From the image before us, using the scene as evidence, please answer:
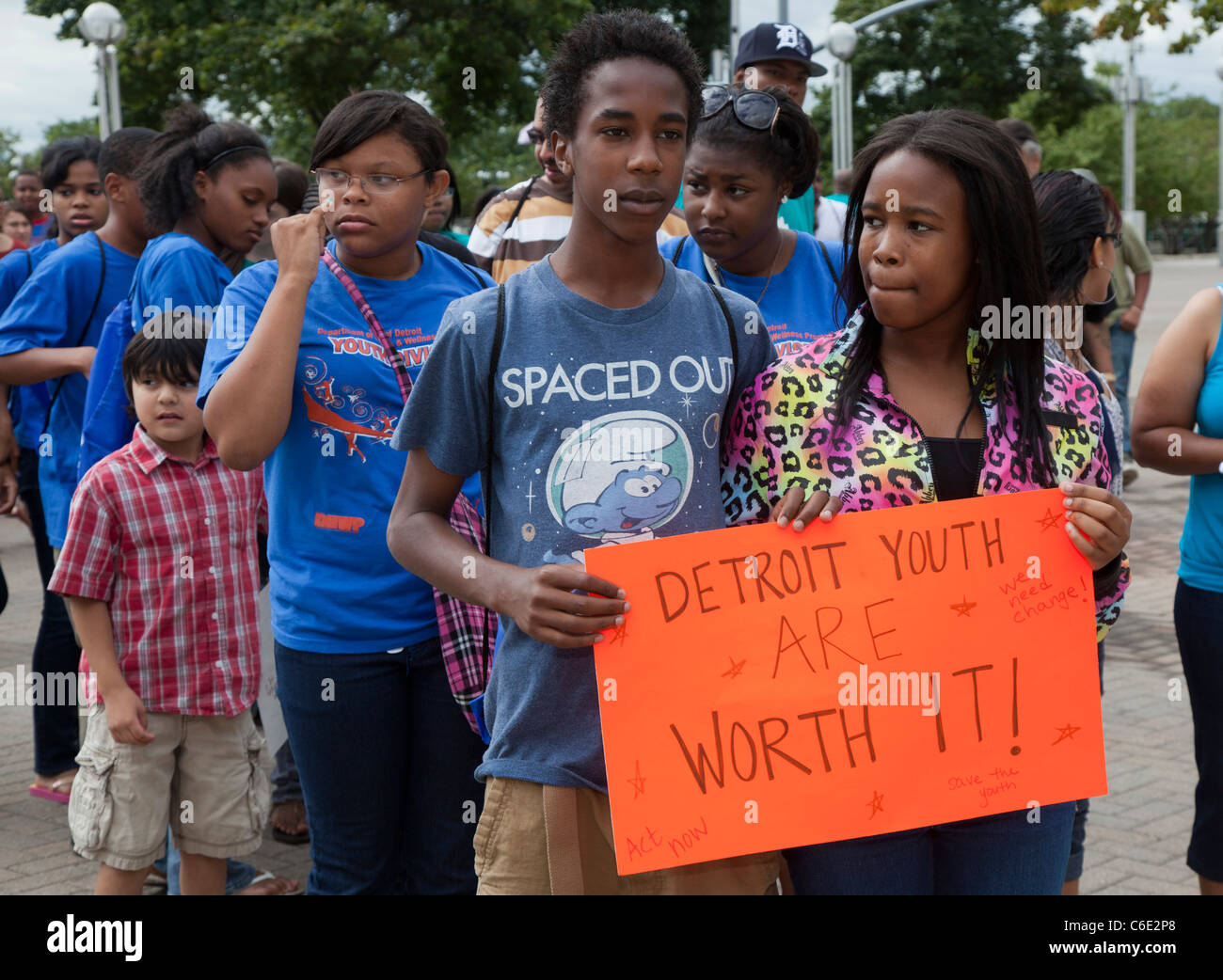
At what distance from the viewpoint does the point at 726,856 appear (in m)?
2.10

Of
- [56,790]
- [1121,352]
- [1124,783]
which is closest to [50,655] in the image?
[56,790]

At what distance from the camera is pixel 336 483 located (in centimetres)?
279

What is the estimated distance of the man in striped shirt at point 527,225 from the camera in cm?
436

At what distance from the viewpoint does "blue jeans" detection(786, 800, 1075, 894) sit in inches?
83.9

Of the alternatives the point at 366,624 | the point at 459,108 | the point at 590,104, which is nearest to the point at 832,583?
the point at 590,104

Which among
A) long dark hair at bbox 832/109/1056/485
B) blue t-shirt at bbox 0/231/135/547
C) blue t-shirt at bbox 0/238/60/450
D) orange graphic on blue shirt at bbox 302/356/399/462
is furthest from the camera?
blue t-shirt at bbox 0/238/60/450

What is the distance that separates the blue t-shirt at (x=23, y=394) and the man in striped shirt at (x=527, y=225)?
2055 millimetres

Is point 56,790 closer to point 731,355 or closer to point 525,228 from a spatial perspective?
point 525,228

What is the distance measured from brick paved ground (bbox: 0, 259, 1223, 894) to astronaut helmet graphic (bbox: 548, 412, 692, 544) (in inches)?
108

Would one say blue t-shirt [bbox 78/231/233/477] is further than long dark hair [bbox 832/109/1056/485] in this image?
Yes

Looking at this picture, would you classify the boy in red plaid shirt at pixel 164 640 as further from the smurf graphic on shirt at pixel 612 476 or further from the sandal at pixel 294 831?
the smurf graphic on shirt at pixel 612 476

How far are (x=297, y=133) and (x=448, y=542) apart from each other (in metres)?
25.4

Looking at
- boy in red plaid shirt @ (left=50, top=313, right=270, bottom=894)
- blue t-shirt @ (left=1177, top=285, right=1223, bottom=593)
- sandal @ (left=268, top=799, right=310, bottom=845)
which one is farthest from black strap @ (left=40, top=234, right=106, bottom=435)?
blue t-shirt @ (left=1177, top=285, right=1223, bottom=593)

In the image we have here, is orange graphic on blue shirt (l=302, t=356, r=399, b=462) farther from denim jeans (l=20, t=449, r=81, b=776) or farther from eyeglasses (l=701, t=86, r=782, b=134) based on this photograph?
denim jeans (l=20, t=449, r=81, b=776)
